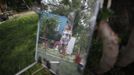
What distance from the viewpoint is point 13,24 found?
1.44 meters

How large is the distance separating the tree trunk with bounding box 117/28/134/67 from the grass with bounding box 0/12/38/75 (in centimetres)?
55

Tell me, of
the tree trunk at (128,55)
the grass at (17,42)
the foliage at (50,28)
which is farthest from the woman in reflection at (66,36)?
the tree trunk at (128,55)

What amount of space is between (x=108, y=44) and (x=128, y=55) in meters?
0.17

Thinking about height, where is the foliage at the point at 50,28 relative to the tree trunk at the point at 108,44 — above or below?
above

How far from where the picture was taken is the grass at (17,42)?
1432 mm

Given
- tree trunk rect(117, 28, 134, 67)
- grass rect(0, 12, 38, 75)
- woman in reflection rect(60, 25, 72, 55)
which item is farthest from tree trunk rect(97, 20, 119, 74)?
grass rect(0, 12, 38, 75)

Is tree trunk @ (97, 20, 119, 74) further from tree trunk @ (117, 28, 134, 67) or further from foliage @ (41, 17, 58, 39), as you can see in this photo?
foliage @ (41, 17, 58, 39)

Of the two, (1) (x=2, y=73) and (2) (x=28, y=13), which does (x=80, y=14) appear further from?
(1) (x=2, y=73)

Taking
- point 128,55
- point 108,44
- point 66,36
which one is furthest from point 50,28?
point 128,55

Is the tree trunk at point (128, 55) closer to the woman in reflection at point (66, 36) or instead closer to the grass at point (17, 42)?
the woman in reflection at point (66, 36)

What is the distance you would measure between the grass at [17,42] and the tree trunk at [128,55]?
0.55 metres

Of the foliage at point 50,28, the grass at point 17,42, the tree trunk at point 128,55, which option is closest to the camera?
the grass at point 17,42

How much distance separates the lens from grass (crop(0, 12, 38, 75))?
143 centimetres

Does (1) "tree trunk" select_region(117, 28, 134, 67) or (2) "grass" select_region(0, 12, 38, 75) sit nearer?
(2) "grass" select_region(0, 12, 38, 75)
